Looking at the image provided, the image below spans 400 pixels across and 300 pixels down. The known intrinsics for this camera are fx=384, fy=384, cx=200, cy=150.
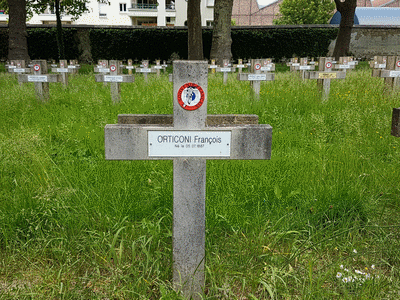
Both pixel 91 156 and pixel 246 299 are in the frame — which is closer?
pixel 246 299

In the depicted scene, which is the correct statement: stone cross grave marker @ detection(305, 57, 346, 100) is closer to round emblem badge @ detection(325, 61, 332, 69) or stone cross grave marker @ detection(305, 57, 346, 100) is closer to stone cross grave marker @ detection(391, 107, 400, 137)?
round emblem badge @ detection(325, 61, 332, 69)

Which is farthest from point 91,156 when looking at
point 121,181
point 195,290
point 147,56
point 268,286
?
point 147,56

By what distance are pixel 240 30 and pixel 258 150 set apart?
24426 millimetres

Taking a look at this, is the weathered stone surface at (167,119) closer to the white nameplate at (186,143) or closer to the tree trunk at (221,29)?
the white nameplate at (186,143)

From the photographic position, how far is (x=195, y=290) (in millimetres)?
2283

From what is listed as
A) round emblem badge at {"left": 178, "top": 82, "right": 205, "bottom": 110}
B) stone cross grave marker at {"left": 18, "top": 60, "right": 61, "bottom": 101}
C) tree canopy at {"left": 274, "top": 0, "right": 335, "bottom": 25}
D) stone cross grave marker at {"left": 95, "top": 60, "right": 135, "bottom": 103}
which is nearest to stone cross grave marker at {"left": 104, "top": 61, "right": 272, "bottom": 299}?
round emblem badge at {"left": 178, "top": 82, "right": 205, "bottom": 110}

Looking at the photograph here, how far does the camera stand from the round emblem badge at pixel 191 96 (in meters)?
2.04

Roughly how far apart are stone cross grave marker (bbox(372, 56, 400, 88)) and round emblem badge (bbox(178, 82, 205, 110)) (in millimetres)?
7426

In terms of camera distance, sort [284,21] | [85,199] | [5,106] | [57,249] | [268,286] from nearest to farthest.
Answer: [268,286] → [57,249] → [85,199] → [5,106] → [284,21]

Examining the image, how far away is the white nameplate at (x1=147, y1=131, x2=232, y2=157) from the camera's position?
2.10 meters

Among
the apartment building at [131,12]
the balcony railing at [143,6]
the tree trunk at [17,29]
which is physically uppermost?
the balcony railing at [143,6]

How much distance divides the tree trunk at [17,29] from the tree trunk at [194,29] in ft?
23.1

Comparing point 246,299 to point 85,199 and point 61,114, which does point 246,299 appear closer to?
point 85,199

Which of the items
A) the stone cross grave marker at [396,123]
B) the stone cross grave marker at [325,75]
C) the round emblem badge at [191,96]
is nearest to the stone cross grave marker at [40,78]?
the stone cross grave marker at [325,75]
